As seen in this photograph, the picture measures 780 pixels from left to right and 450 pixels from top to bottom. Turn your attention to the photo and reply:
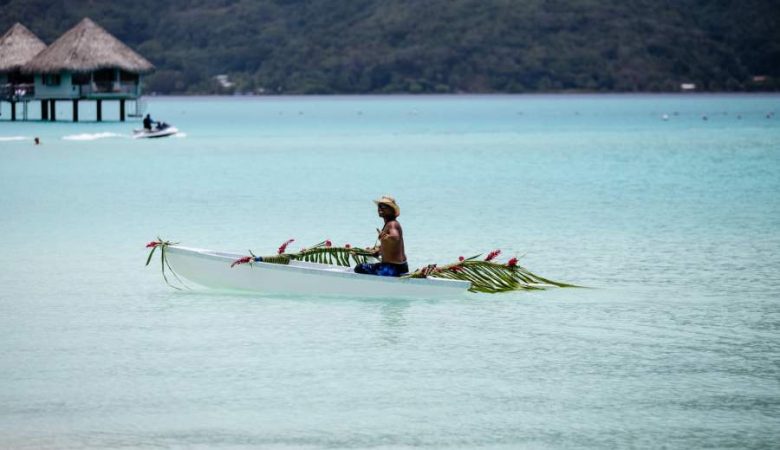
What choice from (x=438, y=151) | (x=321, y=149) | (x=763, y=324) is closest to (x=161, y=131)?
(x=321, y=149)

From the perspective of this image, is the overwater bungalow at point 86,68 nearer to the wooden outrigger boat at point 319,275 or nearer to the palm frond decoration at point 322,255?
the wooden outrigger boat at point 319,275

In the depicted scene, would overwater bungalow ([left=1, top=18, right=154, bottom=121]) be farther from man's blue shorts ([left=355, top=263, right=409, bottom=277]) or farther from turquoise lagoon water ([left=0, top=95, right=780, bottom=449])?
man's blue shorts ([left=355, top=263, right=409, bottom=277])

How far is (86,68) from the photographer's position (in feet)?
208

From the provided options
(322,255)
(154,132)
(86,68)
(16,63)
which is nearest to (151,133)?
(154,132)

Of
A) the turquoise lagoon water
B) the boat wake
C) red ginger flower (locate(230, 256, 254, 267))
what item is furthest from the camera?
the boat wake

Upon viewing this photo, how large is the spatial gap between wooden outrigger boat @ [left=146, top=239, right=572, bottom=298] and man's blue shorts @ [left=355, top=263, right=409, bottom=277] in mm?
76

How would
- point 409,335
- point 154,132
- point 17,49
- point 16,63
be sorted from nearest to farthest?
1. point 409,335
2. point 154,132
3. point 16,63
4. point 17,49

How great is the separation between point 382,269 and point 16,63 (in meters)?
57.1

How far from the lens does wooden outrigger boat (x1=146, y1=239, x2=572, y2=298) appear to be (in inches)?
582

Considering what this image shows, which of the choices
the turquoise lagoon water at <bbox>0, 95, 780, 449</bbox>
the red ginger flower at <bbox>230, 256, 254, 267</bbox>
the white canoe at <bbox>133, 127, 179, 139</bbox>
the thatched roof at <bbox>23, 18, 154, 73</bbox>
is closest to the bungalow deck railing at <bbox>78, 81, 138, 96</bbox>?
the thatched roof at <bbox>23, 18, 154, 73</bbox>

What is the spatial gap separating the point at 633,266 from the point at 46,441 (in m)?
10.8

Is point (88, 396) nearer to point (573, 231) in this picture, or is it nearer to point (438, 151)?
point (573, 231)

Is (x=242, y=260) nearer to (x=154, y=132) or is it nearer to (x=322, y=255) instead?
(x=322, y=255)

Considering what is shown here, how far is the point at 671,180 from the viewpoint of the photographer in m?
36.9
